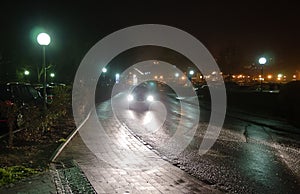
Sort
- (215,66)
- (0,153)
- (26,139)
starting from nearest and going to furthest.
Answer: (0,153), (26,139), (215,66)

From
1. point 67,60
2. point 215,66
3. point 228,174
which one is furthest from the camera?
point 215,66

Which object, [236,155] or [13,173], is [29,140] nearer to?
[13,173]

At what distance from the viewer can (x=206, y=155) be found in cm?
992

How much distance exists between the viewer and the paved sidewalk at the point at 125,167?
662 centimetres

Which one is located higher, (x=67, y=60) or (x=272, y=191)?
(x=67, y=60)

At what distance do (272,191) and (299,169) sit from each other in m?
2.22

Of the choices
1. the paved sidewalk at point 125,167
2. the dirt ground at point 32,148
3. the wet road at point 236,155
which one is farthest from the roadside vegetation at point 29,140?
the wet road at point 236,155

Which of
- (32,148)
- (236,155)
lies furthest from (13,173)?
(236,155)

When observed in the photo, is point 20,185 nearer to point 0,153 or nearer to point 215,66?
point 0,153

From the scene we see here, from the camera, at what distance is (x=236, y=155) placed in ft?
32.9

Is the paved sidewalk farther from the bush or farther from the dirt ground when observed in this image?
the bush

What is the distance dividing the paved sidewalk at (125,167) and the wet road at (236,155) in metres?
0.46

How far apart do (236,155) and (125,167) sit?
11.5ft

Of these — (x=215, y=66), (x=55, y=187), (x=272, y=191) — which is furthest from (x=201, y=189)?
(x=215, y=66)
